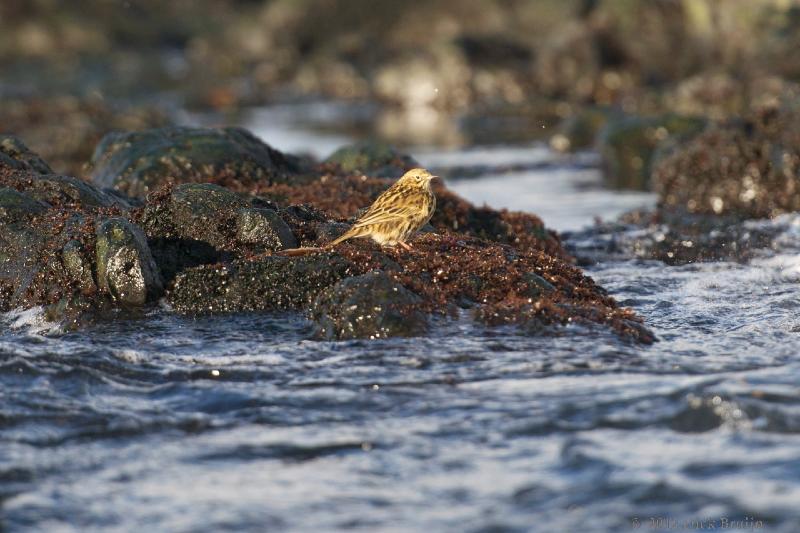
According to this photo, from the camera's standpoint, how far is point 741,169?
2019 cm

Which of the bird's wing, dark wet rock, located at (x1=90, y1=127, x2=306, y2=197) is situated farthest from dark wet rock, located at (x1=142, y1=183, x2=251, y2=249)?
dark wet rock, located at (x1=90, y1=127, x2=306, y2=197)

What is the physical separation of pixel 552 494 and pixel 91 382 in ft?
14.1

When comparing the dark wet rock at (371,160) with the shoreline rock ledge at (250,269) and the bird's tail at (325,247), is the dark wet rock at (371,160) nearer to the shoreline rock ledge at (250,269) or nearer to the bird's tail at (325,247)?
the shoreline rock ledge at (250,269)

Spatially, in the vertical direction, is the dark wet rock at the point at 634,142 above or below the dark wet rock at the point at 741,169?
above

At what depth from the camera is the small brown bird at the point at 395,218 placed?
11.4 metres

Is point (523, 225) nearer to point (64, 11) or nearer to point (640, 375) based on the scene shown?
point (640, 375)

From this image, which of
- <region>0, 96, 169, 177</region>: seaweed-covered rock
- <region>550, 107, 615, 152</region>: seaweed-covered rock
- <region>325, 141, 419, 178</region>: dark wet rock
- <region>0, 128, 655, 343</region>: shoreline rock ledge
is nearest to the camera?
<region>0, 128, 655, 343</region>: shoreline rock ledge

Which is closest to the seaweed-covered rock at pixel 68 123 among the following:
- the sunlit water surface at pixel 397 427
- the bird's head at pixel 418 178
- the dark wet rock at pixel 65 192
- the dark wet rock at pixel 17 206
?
the dark wet rock at pixel 65 192

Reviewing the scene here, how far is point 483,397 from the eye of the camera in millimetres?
8852

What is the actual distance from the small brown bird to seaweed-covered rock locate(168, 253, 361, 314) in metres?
0.21

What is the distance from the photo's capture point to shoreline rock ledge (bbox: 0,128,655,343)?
1050 centimetres

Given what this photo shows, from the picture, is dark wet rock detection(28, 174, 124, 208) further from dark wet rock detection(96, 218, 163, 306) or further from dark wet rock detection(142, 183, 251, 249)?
dark wet rock detection(96, 218, 163, 306)

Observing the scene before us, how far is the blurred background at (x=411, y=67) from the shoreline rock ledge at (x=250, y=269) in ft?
39.4

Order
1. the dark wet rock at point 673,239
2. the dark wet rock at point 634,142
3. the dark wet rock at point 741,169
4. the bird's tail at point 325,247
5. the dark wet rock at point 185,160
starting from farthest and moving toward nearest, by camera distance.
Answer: the dark wet rock at point 634,142 → the dark wet rock at point 741,169 → the dark wet rock at point 673,239 → the dark wet rock at point 185,160 → the bird's tail at point 325,247
